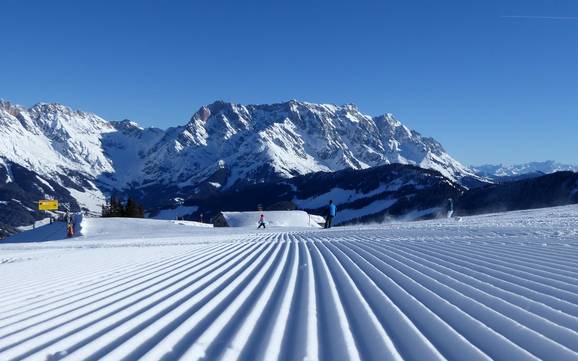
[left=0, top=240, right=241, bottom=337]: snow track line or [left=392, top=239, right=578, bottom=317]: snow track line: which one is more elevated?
[left=0, top=240, right=241, bottom=337]: snow track line

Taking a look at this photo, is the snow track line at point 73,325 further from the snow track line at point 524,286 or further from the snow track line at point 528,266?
the snow track line at point 528,266

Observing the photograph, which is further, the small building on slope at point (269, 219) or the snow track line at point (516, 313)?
the small building on slope at point (269, 219)

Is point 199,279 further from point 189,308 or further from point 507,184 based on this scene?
point 507,184

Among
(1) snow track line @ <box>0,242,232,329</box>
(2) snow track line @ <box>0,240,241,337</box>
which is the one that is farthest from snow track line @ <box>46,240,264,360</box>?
(1) snow track line @ <box>0,242,232,329</box>

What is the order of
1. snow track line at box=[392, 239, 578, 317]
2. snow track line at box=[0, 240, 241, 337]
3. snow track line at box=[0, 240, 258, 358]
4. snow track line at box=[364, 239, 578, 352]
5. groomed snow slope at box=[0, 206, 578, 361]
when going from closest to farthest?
1. groomed snow slope at box=[0, 206, 578, 361]
2. snow track line at box=[364, 239, 578, 352]
3. snow track line at box=[0, 240, 258, 358]
4. snow track line at box=[392, 239, 578, 317]
5. snow track line at box=[0, 240, 241, 337]

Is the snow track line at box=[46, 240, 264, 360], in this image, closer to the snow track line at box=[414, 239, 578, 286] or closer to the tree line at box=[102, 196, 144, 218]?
the snow track line at box=[414, 239, 578, 286]

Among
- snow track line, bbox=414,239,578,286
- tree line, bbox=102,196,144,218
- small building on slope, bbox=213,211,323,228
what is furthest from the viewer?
tree line, bbox=102,196,144,218

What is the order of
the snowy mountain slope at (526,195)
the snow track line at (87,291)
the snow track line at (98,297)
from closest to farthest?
the snow track line at (98,297) < the snow track line at (87,291) < the snowy mountain slope at (526,195)

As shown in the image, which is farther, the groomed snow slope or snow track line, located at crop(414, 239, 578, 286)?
snow track line, located at crop(414, 239, 578, 286)

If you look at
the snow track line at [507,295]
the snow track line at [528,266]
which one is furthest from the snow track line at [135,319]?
the snow track line at [528,266]

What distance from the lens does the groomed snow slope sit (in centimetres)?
462

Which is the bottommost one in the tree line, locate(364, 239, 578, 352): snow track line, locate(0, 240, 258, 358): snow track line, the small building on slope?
locate(364, 239, 578, 352): snow track line

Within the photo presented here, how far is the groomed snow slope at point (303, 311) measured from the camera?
4.62m

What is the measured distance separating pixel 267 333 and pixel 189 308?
156 centimetres
